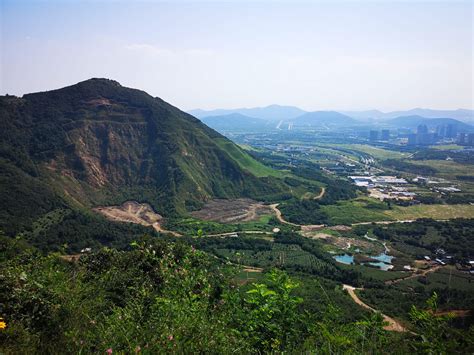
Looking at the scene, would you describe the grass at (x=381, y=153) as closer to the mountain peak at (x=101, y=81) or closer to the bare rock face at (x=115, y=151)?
the bare rock face at (x=115, y=151)

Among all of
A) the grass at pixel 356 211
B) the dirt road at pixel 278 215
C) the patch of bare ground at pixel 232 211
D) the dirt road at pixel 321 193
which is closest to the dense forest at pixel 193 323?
the patch of bare ground at pixel 232 211

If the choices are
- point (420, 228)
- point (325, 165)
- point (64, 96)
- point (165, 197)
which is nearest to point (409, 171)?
point (325, 165)

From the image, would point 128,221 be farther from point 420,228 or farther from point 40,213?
point 420,228

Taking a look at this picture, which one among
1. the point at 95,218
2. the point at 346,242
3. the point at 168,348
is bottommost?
the point at 346,242

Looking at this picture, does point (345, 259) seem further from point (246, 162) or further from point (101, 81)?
point (101, 81)

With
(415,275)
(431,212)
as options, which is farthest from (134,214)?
(431,212)

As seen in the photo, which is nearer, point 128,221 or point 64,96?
point 128,221
